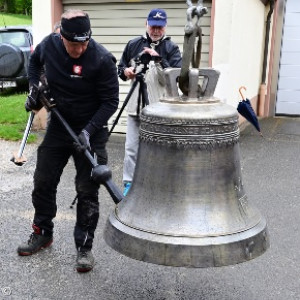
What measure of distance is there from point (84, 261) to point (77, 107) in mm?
1202

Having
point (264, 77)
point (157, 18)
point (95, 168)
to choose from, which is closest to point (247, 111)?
point (264, 77)

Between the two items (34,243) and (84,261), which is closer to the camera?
(84,261)

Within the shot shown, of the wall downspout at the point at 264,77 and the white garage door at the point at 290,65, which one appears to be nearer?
the wall downspout at the point at 264,77

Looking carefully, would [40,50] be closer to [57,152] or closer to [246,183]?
[57,152]

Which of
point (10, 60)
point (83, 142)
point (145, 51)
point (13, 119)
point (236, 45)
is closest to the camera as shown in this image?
point (83, 142)

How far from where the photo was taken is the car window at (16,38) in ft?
43.0

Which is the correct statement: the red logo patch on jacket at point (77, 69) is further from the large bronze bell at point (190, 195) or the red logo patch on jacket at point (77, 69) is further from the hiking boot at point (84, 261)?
the hiking boot at point (84, 261)

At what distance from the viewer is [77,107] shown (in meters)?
3.76

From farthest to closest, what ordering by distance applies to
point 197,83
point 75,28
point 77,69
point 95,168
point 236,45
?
point 236,45 → point 77,69 → point 75,28 → point 95,168 → point 197,83

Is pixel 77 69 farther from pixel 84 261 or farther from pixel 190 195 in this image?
pixel 190 195

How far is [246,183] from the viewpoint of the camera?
6484 millimetres

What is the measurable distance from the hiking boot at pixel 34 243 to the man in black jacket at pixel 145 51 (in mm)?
1002

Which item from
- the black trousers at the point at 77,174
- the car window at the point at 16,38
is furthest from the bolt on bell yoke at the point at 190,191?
the car window at the point at 16,38

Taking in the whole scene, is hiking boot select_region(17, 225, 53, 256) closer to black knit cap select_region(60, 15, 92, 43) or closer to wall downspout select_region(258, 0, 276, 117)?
black knit cap select_region(60, 15, 92, 43)
